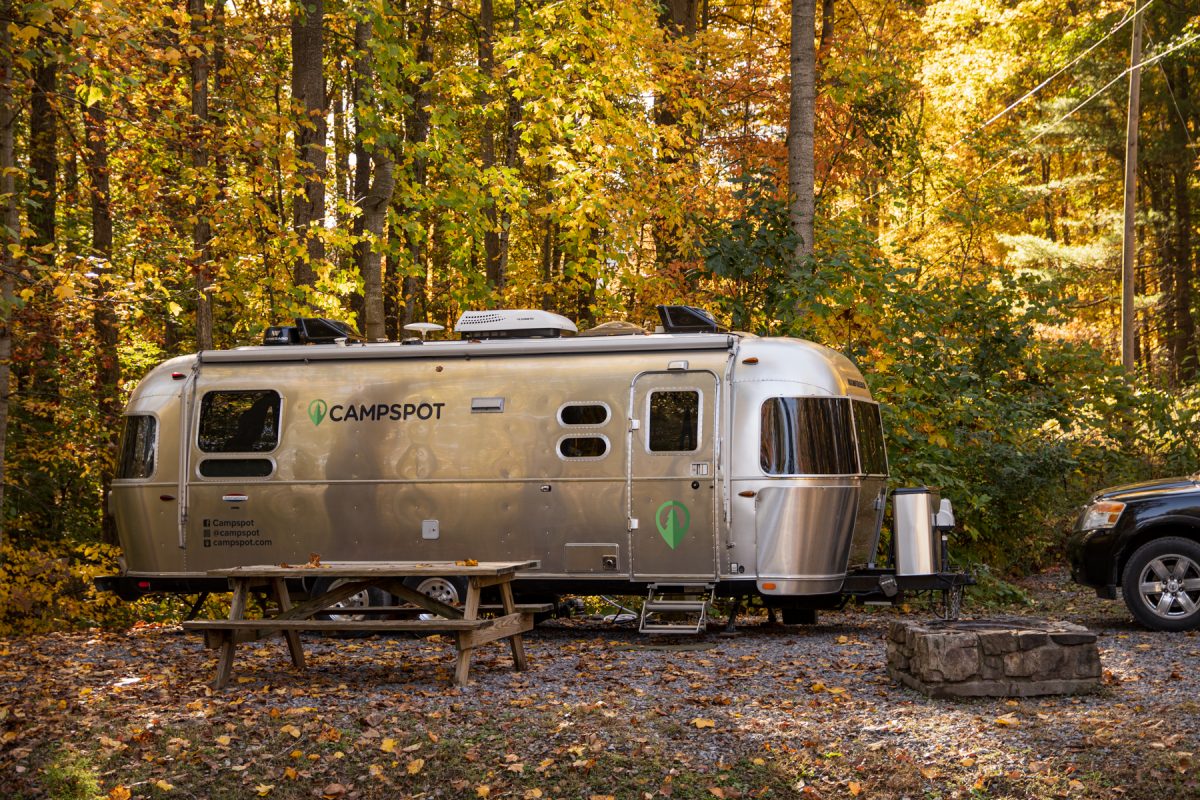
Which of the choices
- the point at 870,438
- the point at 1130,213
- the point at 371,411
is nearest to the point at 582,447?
the point at 371,411

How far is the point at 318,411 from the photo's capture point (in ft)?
40.7

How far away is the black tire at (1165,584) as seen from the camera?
11.2 metres

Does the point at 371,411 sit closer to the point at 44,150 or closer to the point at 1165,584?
the point at 1165,584

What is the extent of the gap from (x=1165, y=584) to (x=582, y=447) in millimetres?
5259

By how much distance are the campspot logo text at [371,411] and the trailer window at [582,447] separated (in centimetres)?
125

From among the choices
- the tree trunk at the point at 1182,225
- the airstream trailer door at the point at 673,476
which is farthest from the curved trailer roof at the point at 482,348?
the tree trunk at the point at 1182,225

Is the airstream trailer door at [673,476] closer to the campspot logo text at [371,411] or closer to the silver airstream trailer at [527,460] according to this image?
the silver airstream trailer at [527,460]

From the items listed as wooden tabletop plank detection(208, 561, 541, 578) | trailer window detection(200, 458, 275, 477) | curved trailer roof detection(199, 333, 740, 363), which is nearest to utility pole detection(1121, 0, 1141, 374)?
curved trailer roof detection(199, 333, 740, 363)

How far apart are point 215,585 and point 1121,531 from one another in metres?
8.44

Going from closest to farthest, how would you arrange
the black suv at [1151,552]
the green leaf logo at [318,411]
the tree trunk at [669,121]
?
1. the black suv at [1151,552]
2. the green leaf logo at [318,411]
3. the tree trunk at [669,121]

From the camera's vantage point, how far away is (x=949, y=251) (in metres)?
34.0

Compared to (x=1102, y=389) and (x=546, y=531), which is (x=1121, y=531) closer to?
(x=546, y=531)

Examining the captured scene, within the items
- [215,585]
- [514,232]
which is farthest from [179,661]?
[514,232]

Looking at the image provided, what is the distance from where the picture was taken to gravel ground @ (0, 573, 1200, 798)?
6.71 m
